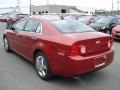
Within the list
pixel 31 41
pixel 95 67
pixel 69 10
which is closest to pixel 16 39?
pixel 31 41

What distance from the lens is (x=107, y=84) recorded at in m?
5.79

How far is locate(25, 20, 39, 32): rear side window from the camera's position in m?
6.75

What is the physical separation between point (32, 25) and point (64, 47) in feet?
6.51

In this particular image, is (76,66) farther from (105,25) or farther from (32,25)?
(105,25)

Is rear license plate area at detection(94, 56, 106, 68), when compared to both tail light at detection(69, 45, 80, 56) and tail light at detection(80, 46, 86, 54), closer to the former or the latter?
tail light at detection(80, 46, 86, 54)

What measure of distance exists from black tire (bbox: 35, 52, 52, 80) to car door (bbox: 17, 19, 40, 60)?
470 millimetres

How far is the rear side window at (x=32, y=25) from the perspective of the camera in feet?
22.2

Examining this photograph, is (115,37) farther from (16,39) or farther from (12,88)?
(12,88)

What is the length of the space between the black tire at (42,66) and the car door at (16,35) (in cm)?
154

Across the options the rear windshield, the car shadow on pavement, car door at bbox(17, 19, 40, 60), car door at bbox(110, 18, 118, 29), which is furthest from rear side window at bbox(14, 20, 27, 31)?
car door at bbox(110, 18, 118, 29)

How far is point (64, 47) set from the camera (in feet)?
17.4

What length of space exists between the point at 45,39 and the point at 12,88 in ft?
4.59

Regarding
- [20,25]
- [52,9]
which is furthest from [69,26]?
[52,9]

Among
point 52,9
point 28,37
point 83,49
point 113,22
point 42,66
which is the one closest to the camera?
point 83,49
